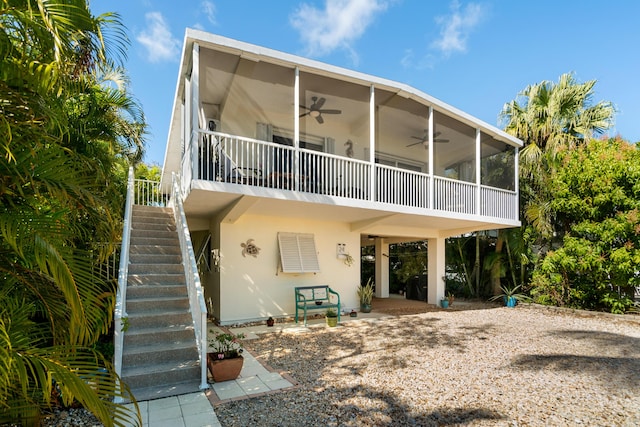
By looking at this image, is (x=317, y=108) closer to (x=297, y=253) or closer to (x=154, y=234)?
(x=297, y=253)

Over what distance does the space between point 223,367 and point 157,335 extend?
3.69ft

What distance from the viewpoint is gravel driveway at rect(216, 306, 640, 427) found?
3.51m

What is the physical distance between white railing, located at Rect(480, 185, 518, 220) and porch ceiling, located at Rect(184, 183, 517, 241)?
1.14ft

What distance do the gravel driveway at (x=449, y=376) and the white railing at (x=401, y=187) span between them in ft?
10.1

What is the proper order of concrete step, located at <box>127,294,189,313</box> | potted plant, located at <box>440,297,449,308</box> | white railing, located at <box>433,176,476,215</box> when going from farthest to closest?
potted plant, located at <box>440,297,449,308</box>
white railing, located at <box>433,176,476,215</box>
concrete step, located at <box>127,294,189,313</box>

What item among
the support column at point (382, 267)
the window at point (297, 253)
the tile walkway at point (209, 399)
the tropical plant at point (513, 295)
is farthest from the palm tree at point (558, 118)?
the tile walkway at point (209, 399)

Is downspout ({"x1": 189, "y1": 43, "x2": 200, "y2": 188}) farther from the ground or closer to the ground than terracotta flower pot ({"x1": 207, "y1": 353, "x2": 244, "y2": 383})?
farther from the ground

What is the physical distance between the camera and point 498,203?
33.1 ft

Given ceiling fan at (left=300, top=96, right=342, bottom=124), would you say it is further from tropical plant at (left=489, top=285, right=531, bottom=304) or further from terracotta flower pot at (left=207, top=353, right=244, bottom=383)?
tropical plant at (left=489, top=285, right=531, bottom=304)

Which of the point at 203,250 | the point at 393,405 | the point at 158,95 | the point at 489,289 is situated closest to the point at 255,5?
the point at 158,95

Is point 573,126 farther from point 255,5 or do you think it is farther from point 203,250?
point 203,250

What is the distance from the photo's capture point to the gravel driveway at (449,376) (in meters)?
3.51

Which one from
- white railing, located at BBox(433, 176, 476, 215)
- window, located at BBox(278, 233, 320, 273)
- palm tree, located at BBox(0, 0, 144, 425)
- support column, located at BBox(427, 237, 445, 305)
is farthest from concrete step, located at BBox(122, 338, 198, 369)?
support column, located at BBox(427, 237, 445, 305)

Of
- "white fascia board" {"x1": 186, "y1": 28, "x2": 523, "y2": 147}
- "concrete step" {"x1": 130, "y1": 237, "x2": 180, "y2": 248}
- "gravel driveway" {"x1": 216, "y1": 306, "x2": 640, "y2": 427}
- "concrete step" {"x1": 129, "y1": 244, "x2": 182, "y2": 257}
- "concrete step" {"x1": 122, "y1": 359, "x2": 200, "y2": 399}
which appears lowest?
"gravel driveway" {"x1": 216, "y1": 306, "x2": 640, "y2": 427}
